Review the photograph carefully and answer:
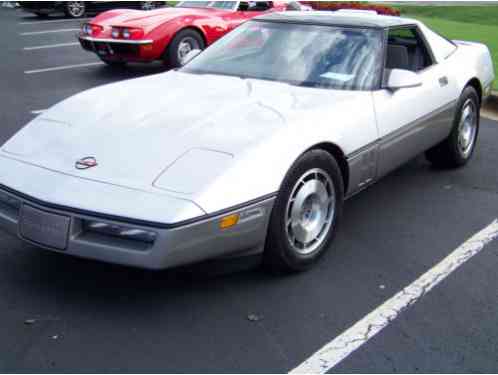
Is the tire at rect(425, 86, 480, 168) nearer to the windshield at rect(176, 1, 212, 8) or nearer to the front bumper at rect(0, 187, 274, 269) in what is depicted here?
the front bumper at rect(0, 187, 274, 269)

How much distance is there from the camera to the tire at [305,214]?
3178 millimetres

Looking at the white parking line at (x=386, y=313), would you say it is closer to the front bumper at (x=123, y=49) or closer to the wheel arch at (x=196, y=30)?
the front bumper at (x=123, y=49)

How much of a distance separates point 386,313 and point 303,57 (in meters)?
1.86

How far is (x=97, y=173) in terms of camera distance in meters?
2.96

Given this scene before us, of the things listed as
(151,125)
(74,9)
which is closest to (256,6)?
(151,125)

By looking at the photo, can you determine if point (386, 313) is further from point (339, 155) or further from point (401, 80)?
point (401, 80)

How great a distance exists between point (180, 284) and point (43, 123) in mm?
1231

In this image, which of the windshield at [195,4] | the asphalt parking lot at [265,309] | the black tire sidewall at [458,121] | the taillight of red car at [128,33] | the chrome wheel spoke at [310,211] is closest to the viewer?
the asphalt parking lot at [265,309]

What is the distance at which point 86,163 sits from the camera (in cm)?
304

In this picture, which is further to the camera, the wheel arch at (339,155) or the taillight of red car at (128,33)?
the taillight of red car at (128,33)

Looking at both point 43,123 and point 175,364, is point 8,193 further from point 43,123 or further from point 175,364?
point 175,364

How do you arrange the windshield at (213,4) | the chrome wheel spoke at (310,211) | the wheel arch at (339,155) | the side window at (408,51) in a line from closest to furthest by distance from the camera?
the chrome wheel spoke at (310,211), the wheel arch at (339,155), the side window at (408,51), the windshield at (213,4)

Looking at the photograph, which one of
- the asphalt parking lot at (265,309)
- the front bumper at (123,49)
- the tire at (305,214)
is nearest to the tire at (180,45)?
the front bumper at (123,49)

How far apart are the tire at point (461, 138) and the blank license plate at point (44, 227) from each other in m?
3.32
